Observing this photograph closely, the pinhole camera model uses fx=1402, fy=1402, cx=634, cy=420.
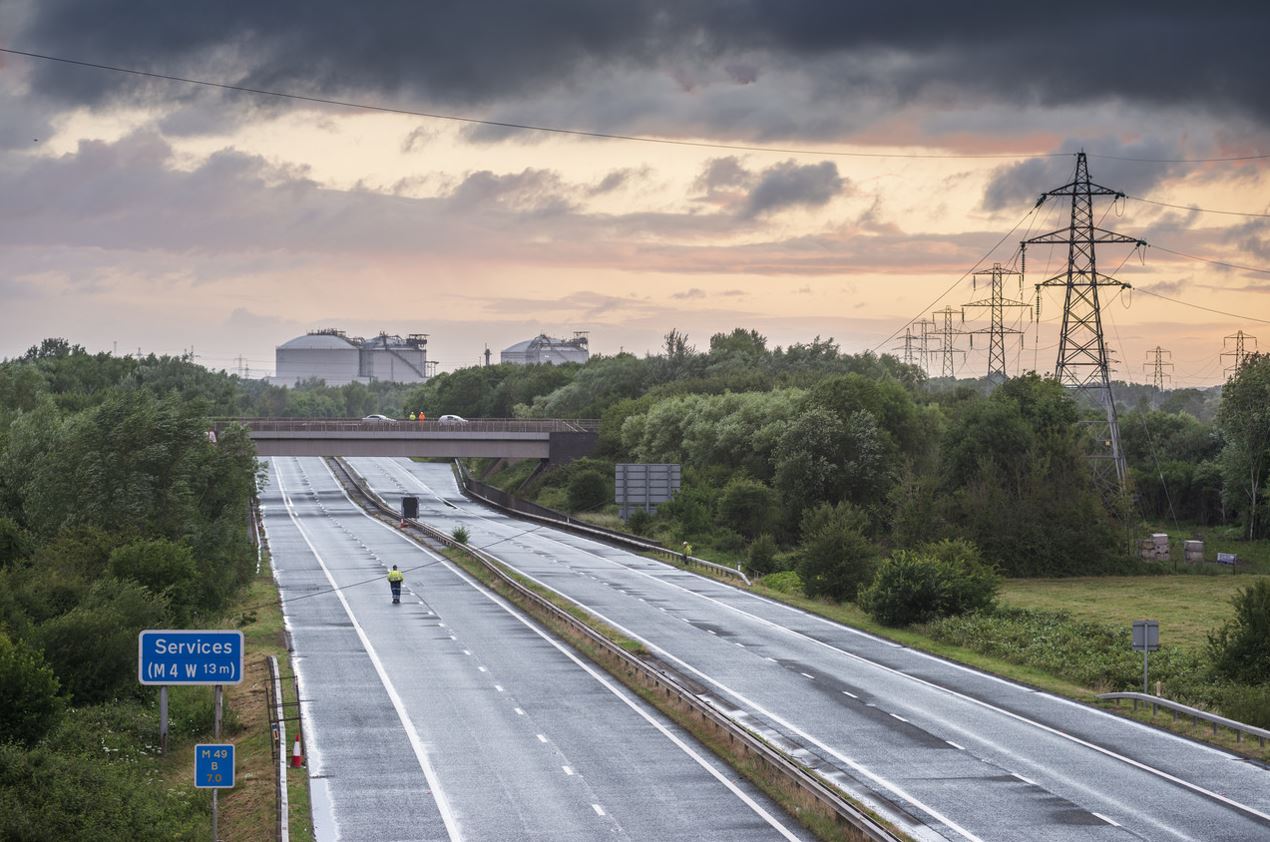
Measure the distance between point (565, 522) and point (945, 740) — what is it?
69.1 m

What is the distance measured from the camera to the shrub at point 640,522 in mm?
90250

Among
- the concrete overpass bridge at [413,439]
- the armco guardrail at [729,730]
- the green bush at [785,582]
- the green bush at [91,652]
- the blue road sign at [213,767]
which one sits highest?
the concrete overpass bridge at [413,439]

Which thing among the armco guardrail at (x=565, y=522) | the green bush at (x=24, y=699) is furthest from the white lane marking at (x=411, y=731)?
the armco guardrail at (x=565, y=522)

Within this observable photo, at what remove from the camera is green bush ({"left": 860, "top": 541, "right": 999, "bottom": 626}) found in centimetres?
4838

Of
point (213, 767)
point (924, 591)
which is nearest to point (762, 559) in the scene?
point (924, 591)

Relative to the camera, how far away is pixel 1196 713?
30500 millimetres

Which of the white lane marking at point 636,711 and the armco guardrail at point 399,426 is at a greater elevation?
the armco guardrail at point 399,426

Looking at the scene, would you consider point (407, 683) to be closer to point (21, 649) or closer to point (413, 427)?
point (21, 649)

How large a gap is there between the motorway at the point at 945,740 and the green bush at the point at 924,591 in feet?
5.59

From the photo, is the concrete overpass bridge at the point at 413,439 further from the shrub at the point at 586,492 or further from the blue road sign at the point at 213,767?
the blue road sign at the point at 213,767

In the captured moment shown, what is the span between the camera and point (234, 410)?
519ft

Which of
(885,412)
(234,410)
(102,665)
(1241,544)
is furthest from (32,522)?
(234,410)

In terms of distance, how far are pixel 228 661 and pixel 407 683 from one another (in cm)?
1787

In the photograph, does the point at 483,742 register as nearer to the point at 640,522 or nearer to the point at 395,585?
the point at 395,585
